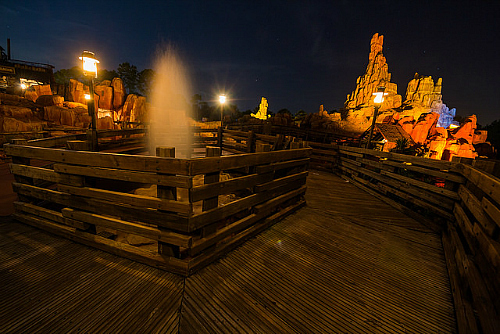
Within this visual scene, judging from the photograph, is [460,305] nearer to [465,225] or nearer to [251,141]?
[465,225]

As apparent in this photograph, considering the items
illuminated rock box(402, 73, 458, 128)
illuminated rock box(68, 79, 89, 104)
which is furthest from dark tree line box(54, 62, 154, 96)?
illuminated rock box(402, 73, 458, 128)

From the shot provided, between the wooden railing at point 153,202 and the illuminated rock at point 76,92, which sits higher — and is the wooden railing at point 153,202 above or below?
below

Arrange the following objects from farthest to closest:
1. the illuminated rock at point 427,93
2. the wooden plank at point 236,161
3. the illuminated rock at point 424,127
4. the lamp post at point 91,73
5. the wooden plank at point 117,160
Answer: the illuminated rock at point 427,93 < the illuminated rock at point 424,127 < the lamp post at point 91,73 < the wooden plank at point 236,161 < the wooden plank at point 117,160

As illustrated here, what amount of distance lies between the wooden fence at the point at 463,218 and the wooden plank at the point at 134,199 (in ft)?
11.0

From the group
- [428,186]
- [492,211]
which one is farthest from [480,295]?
[428,186]

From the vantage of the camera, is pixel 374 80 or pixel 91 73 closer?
pixel 91 73

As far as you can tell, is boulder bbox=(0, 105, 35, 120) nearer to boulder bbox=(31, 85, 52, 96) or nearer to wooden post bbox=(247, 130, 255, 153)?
boulder bbox=(31, 85, 52, 96)

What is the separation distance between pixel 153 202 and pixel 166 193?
0.23m

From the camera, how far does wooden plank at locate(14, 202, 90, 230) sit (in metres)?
3.30

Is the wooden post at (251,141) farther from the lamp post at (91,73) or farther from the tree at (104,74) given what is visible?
the tree at (104,74)

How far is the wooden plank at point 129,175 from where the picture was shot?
2.56 m

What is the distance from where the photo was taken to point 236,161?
325 centimetres

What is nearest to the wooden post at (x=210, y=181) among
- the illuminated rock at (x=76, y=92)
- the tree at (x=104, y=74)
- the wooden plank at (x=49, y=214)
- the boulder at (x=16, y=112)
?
the wooden plank at (x=49, y=214)

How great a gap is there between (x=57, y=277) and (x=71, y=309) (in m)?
0.74
